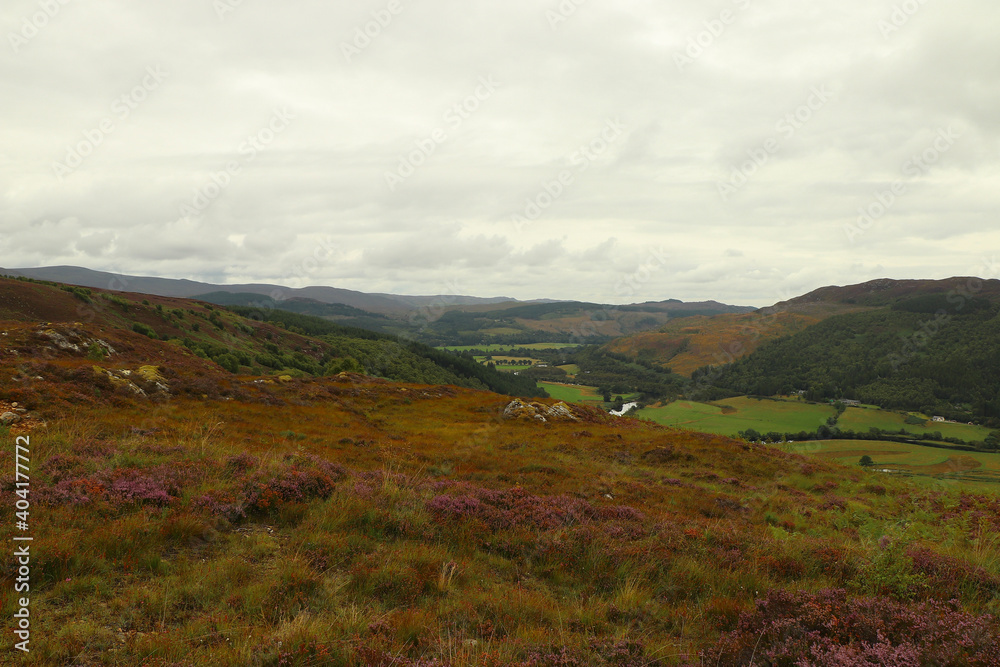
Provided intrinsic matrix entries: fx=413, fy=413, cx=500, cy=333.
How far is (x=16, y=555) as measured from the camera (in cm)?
556

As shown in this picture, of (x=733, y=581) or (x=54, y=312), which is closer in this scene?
(x=733, y=581)

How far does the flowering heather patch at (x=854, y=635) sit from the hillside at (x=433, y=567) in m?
0.03

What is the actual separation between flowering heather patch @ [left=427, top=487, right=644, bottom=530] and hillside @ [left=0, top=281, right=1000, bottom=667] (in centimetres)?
6

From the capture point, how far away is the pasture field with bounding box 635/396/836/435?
111 m

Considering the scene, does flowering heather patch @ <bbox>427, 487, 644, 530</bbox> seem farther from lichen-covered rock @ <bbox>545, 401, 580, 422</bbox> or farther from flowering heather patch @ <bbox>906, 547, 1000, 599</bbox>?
lichen-covered rock @ <bbox>545, 401, 580, 422</bbox>

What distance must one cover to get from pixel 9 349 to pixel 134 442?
23.0 metres

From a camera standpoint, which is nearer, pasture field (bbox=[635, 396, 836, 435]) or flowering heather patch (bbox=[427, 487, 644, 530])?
flowering heather patch (bbox=[427, 487, 644, 530])

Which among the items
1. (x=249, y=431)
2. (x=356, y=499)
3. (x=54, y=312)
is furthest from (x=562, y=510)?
(x=54, y=312)

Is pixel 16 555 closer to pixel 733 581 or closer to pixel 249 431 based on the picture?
pixel 733 581

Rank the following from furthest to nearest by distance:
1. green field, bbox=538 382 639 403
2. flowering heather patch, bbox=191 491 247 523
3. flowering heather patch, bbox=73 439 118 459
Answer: green field, bbox=538 382 639 403, flowering heather patch, bbox=73 439 118 459, flowering heather patch, bbox=191 491 247 523

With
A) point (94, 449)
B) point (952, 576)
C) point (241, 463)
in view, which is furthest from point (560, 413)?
point (94, 449)

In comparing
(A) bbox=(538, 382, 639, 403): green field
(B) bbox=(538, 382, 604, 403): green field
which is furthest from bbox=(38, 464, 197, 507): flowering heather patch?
(A) bbox=(538, 382, 639, 403): green field

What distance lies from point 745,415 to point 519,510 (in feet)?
482

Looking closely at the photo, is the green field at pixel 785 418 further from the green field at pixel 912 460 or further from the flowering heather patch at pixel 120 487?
the flowering heather patch at pixel 120 487
